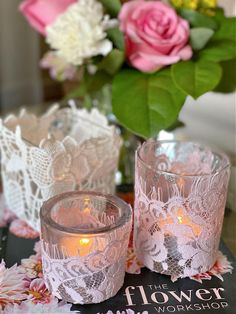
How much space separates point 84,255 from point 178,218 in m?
0.10

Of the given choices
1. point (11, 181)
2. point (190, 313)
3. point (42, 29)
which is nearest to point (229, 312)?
point (190, 313)

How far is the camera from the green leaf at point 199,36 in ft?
2.09

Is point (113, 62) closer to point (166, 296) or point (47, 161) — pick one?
point (47, 161)

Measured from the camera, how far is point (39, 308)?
483 mm

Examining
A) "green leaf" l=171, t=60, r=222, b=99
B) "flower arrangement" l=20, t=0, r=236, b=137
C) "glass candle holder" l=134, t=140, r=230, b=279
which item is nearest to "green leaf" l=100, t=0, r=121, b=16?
"flower arrangement" l=20, t=0, r=236, b=137

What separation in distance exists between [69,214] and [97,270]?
0.07m

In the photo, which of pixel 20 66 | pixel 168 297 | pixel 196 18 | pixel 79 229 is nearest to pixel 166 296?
pixel 168 297

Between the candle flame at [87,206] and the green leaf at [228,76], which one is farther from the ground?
the green leaf at [228,76]

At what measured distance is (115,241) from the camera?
47 cm

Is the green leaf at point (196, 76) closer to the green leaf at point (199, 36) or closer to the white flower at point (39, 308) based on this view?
the green leaf at point (199, 36)

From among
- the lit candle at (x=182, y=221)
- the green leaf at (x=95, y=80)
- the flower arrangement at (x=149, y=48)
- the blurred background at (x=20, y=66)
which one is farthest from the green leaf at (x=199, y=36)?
the blurred background at (x=20, y=66)

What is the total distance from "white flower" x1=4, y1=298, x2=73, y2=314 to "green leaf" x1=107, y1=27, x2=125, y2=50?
0.31m

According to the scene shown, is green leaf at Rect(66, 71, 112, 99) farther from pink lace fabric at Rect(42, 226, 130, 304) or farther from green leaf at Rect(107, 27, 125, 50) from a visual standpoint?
pink lace fabric at Rect(42, 226, 130, 304)

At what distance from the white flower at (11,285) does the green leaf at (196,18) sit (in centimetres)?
35
